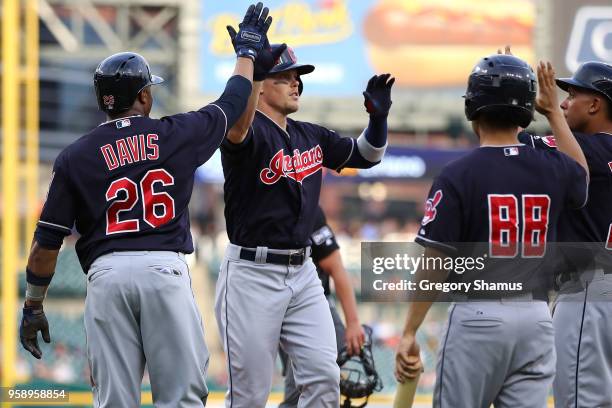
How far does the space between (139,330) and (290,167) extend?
3.48 feet

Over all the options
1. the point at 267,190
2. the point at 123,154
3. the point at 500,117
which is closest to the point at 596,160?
the point at 500,117

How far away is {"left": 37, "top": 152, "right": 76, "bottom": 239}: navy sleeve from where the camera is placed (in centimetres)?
411

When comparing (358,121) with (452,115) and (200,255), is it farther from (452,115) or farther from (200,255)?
(200,255)

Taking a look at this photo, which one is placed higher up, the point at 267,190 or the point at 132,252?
the point at 267,190

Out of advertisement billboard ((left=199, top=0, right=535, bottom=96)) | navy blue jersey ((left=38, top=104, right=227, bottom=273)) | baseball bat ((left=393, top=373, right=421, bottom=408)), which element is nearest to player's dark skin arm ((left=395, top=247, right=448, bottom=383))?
baseball bat ((left=393, top=373, right=421, bottom=408))

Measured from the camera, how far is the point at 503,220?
144 inches

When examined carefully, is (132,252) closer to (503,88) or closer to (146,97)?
(146,97)

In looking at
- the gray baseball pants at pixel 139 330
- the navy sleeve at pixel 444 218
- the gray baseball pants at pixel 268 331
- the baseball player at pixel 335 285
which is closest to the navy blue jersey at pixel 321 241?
the baseball player at pixel 335 285

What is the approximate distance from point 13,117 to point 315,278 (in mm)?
6545

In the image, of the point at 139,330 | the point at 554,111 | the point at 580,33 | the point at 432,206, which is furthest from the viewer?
the point at 580,33

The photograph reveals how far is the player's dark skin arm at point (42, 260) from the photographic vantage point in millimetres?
4180

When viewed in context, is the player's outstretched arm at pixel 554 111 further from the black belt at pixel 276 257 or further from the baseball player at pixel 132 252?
the baseball player at pixel 132 252

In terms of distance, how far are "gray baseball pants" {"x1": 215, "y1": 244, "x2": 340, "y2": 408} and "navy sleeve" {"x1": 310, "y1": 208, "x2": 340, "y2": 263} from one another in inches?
27.6

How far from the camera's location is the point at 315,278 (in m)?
4.77
